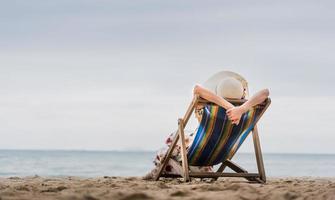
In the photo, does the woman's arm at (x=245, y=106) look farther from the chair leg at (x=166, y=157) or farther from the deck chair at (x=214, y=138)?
the chair leg at (x=166, y=157)

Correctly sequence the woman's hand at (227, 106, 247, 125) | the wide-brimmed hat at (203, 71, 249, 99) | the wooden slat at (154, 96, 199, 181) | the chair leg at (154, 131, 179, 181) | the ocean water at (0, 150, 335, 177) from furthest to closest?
the ocean water at (0, 150, 335, 177) < the chair leg at (154, 131, 179, 181) < the wide-brimmed hat at (203, 71, 249, 99) < the wooden slat at (154, 96, 199, 181) < the woman's hand at (227, 106, 247, 125)

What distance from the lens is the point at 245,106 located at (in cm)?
499

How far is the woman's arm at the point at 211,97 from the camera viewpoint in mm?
4965

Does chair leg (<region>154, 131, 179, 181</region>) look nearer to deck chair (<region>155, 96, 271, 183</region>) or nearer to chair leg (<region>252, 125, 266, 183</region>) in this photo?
deck chair (<region>155, 96, 271, 183</region>)

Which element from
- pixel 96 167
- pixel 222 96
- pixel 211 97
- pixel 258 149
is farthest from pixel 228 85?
pixel 96 167

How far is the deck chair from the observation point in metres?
5.07

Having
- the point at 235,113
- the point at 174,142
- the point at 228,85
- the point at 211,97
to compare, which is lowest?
the point at 174,142

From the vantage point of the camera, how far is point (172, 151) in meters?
5.54

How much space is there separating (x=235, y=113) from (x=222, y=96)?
31cm

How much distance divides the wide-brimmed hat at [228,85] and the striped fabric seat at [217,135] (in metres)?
0.23

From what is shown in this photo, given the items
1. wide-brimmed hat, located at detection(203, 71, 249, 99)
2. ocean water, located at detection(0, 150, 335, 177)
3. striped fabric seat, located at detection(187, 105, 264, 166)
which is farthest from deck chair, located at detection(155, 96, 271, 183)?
ocean water, located at detection(0, 150, 335, 177)

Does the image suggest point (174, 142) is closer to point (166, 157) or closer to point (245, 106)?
point (166, 157)

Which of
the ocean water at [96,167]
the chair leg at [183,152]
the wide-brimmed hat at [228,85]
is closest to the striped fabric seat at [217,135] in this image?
the chair leg at [183,152]

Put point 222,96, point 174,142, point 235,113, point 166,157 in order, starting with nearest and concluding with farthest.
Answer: point 235,113 → point 222,96 → point 174,142 → point 166,157
